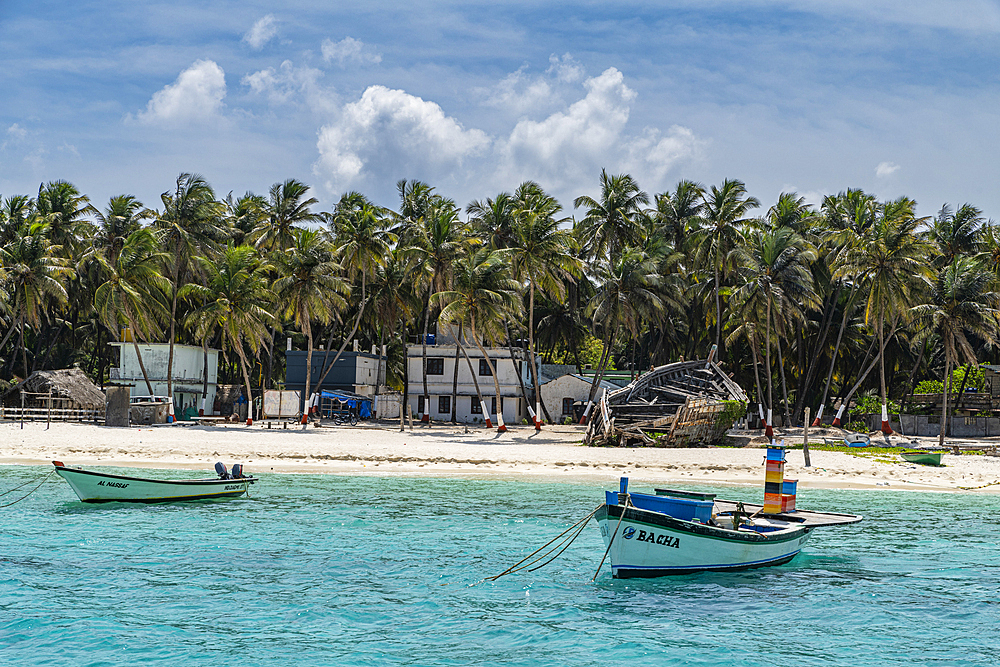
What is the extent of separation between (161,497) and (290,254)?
33505mm

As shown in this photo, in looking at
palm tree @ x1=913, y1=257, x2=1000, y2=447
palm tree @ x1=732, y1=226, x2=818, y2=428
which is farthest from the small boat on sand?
palm tree @ x1=732, y1=226, x2=818, y2=428

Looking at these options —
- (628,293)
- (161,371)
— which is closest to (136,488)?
(161,371)

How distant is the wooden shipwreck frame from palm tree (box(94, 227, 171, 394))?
2826 cm

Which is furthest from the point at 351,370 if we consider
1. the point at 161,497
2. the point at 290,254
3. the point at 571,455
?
the point at 161,497

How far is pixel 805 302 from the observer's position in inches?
1977

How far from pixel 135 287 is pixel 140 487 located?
108 feet

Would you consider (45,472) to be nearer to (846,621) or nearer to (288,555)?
(288,555)

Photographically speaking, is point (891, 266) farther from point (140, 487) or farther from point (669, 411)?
point (140, 487)

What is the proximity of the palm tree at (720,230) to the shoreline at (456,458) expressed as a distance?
66.5ft

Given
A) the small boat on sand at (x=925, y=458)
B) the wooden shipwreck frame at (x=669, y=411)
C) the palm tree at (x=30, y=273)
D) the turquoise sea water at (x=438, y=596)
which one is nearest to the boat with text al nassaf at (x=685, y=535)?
the turquoise sea water at (x=438, y=596)

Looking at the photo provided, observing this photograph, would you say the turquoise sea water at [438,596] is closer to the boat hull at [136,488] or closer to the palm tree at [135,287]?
the boat hull at [136,488]

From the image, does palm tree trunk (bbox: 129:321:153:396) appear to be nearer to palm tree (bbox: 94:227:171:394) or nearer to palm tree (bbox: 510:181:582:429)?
palm tree (bbox: 94:227:171:394)

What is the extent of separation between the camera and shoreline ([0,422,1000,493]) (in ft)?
96.2

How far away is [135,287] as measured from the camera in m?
51.0
